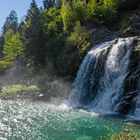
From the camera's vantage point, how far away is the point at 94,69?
174 ft

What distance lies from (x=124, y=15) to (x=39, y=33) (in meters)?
19.4

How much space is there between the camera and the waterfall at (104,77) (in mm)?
46406

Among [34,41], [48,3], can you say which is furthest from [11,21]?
[34,41]

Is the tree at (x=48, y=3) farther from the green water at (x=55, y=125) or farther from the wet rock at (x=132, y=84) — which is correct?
the green water at (x=55, y=125)

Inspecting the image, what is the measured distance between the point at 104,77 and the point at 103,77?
25 centimetres

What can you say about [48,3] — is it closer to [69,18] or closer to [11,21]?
[11,21]

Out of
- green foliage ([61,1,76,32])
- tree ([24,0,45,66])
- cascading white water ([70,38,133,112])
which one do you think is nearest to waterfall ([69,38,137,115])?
cascading white water ([70,38,133,112])

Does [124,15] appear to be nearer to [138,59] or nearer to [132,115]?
[138,59]

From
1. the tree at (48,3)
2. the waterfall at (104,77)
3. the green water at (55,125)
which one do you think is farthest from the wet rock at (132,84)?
the tree at (48,3)

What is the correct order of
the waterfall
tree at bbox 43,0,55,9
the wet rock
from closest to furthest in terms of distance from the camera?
the wet rock → the waterfall → tree at bbox 43,0,55,9

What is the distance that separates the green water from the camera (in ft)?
99.5

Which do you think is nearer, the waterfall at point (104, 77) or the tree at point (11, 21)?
the waterfall at point (104, 77)

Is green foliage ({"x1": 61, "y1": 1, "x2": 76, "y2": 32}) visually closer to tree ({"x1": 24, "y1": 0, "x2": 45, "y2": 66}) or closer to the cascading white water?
tree ({"x1": 24, "y1": 0, "x2": 45, "y2": 66})

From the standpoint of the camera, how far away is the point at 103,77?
5112 centimetres
